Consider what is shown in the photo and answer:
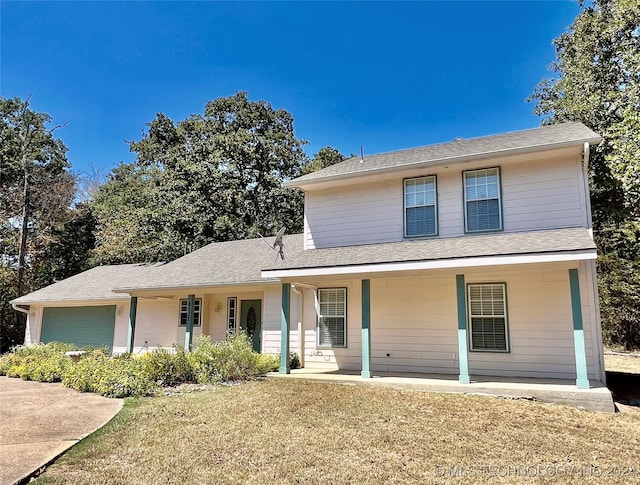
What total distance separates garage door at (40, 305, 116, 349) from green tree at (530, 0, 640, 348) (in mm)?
18004

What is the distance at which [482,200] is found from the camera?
10398 mm

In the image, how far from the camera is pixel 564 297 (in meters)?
9.39

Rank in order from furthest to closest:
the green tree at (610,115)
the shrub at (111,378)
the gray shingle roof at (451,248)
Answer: the green tree at (610,115), the shrub at (111,378), the gray shingle roof at (451,248)

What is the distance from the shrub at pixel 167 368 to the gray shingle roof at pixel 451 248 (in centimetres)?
308

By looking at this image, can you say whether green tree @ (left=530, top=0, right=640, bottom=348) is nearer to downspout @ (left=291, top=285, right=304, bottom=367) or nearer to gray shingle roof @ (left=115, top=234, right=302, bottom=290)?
downspout @ (left=291, top=285, right=304, bottom=367)

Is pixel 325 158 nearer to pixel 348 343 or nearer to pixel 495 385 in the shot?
pixel 348 343

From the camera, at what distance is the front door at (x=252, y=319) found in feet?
45.2

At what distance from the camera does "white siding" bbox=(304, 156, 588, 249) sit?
31.8 ft

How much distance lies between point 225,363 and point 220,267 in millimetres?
5516

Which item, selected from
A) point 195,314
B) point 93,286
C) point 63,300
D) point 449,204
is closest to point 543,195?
point 449,204

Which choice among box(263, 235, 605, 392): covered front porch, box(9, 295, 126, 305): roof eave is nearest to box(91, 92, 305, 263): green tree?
box(9, 295, 126, 305): roof eave

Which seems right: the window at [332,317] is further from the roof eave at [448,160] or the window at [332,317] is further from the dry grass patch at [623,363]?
the dry grass patch at [623,363]

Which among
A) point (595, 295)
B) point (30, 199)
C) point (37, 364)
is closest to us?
point (595, 295)

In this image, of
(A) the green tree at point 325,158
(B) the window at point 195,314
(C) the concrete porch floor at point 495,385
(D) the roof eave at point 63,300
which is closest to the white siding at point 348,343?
(C) the concrete porch floor at point 495,385
